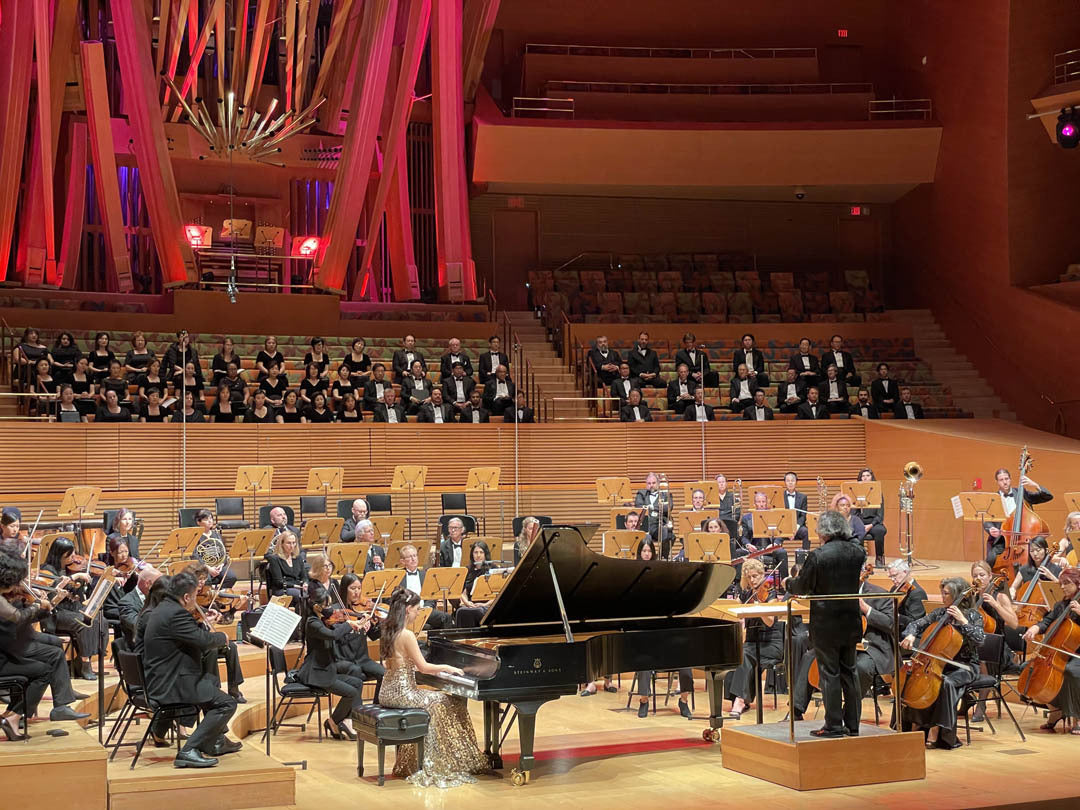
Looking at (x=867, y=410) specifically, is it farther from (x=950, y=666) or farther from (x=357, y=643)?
(x=357, y=643)

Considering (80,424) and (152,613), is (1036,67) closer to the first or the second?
(80,424)

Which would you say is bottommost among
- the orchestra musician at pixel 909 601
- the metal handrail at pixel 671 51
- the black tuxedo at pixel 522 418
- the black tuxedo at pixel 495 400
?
the orchestra musician at pixel 909 601

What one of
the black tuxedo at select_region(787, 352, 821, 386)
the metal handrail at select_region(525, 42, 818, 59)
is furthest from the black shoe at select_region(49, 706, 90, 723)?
the metal handrail at select_region(525, 42, 818, 59)

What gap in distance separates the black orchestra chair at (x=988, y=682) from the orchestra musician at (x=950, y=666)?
0.31 feet

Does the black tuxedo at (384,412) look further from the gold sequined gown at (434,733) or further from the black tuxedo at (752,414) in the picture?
the gold sequined gown at (434,733)

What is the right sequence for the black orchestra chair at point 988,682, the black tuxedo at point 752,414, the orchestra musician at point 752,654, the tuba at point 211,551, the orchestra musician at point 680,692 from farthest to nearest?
the black tuxedo at point 752,414
the tuba at point 211,551
the orchestra musician at point 680,692
the orchestra musician at point 752,654
the black orchestra chair at point 988,682

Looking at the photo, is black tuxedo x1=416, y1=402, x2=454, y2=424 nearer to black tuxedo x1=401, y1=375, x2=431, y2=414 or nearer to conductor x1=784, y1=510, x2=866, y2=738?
black tuxedo x1=401, y1=375, x2=431, y2=414

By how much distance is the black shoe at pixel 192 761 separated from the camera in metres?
6.53

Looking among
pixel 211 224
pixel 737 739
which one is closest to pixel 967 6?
pixel 211 224

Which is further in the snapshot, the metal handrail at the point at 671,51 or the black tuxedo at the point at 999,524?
the metal handrail at the point at 671,51

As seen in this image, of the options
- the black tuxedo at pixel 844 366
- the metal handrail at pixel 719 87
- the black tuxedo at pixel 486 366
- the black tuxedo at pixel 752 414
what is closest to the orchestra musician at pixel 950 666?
the black tuxedo at pixel 752 414

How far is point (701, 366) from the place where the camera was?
57.5 ft

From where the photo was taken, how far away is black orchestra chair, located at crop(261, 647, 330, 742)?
8.12 metres

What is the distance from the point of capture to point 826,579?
269 inches
